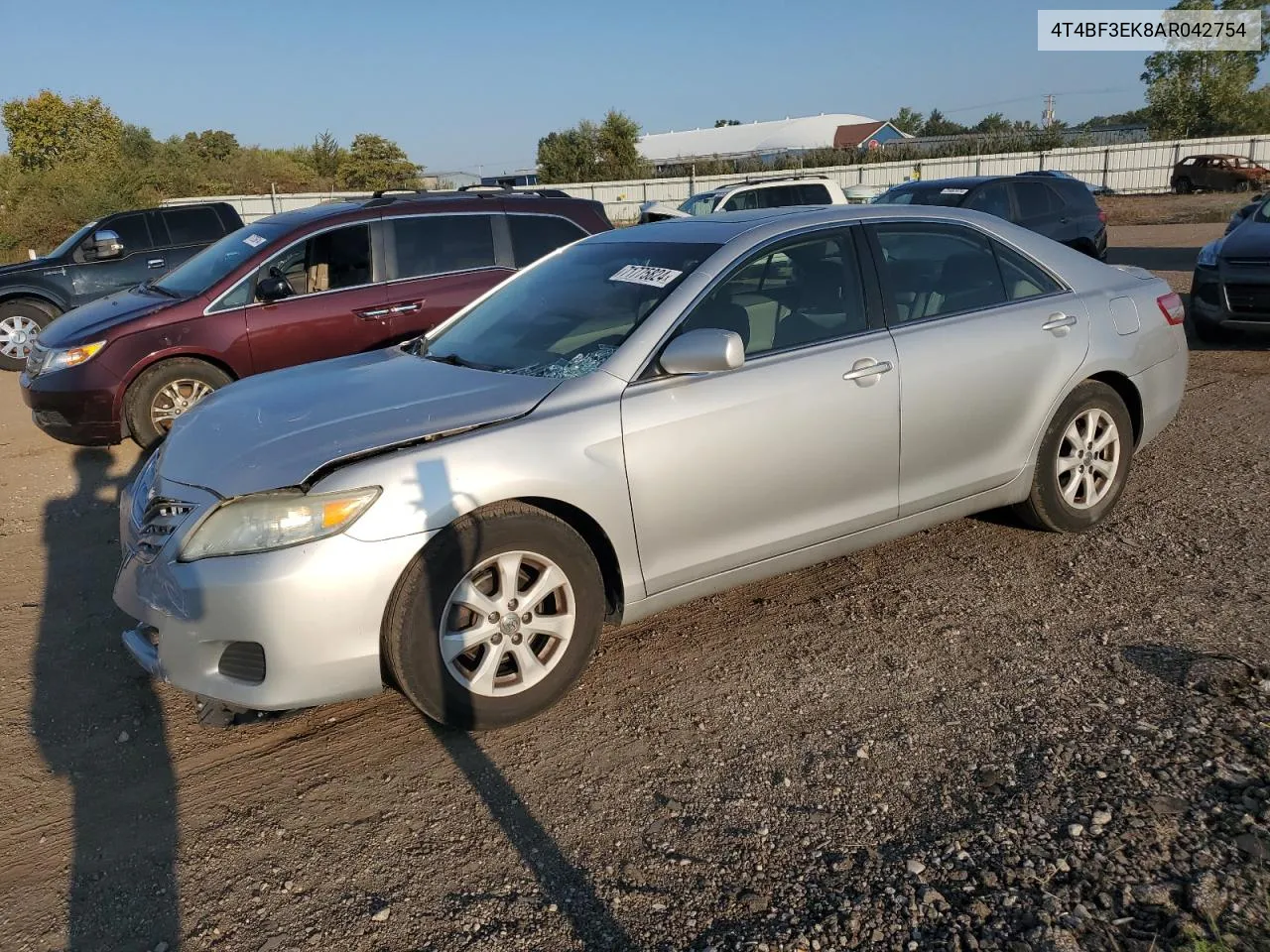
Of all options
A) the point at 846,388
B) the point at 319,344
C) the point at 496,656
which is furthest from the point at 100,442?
the point at 846,388

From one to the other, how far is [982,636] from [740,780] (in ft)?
4.69

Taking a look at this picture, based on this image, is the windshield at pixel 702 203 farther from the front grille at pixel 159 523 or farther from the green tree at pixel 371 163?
the green tree at pixel 371 163

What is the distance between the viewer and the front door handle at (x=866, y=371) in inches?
159

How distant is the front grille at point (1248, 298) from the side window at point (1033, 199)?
408 cm

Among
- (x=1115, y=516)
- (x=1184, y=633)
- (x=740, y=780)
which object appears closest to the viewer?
(x=740, y=780)

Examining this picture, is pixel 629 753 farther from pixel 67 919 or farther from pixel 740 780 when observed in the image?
pixel 67 919

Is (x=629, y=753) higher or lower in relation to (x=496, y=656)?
lower

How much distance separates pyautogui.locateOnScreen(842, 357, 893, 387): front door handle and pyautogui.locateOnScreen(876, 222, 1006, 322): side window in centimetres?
30

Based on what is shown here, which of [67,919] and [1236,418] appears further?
[1236,418]

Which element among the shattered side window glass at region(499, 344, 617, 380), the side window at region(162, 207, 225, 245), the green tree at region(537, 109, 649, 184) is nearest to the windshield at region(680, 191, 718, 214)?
the side window at region(162, 207, 225, 245)

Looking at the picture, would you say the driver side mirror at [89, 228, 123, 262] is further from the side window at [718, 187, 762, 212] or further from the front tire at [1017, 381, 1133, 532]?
the front tire at [1017, 381, 1133, 532]

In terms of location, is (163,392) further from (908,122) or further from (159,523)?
(908,122)

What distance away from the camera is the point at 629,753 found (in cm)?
329

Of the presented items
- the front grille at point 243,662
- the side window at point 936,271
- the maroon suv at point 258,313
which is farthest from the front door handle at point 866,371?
the maroon suv at point 258,313
